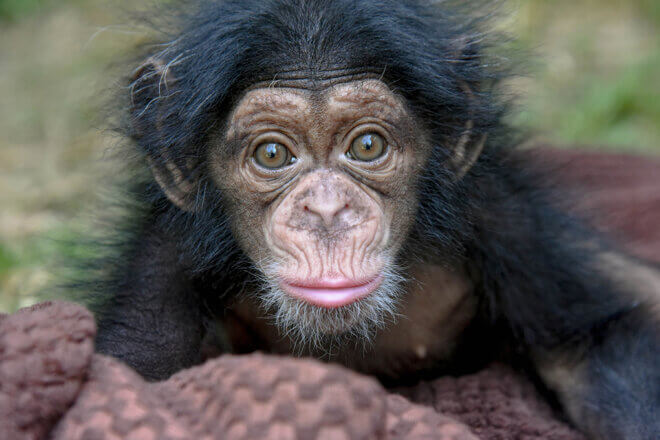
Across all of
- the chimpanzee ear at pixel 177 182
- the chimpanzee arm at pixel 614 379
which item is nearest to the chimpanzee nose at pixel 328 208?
the chimpanzee ear at pixel 177 182

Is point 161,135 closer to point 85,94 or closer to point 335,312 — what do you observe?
point 335,312

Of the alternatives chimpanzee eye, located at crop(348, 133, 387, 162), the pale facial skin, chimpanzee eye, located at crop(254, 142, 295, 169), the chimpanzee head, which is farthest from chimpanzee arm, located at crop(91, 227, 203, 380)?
chimpanzee eye, located at crop(348, 133, 387, 162)

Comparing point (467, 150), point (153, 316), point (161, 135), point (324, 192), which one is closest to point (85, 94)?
point (161, 135)

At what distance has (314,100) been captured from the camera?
265 cm

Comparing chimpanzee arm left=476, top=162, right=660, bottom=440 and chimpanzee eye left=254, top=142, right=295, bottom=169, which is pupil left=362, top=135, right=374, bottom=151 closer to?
chimpanzee eye left=254, top=142, right=295, bottom=169

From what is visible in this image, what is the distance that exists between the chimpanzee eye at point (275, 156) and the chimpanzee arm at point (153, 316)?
1.94 feet

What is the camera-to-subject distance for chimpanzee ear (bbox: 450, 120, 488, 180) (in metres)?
2.94

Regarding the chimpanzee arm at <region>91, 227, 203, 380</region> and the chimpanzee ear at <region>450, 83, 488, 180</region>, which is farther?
the chimpanzee ear at <region>450, 83, 488, 180</region>

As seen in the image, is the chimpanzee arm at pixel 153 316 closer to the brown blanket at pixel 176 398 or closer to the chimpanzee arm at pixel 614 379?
the brown blanket at pixel 176 398

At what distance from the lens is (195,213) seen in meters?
2.91

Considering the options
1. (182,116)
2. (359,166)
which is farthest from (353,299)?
(182,116)

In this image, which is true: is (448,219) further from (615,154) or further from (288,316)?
(615,154)

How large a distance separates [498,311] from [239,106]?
1.38 meters

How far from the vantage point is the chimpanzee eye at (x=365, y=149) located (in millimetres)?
2697
